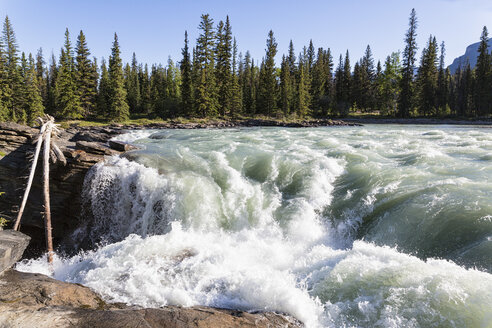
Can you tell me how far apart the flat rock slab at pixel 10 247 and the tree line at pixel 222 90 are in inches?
1889

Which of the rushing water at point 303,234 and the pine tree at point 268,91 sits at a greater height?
the pine tree at point 268,91

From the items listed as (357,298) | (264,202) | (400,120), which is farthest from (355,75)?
(357,298)

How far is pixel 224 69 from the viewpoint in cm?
5944

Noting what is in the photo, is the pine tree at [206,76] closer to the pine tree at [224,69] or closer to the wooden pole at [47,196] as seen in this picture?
the pine tree at [224,69]

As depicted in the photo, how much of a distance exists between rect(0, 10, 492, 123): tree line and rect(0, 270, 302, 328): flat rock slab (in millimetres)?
50098

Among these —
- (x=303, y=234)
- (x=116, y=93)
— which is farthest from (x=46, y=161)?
(x=116, y=93)

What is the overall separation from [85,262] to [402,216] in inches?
356

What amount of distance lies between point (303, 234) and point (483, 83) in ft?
226

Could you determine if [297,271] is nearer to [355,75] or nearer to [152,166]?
[152,166]

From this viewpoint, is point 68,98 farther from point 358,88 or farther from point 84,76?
point 358,88

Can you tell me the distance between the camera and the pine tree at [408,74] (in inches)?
2327

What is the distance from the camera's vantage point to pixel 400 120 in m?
54.3

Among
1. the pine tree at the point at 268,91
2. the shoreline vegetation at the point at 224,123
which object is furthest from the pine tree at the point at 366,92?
the pine tree at the point at 268,91

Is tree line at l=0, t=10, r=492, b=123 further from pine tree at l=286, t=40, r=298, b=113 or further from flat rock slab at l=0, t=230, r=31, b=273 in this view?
flat rock slab at l=0, t=230, r=31, b=273
